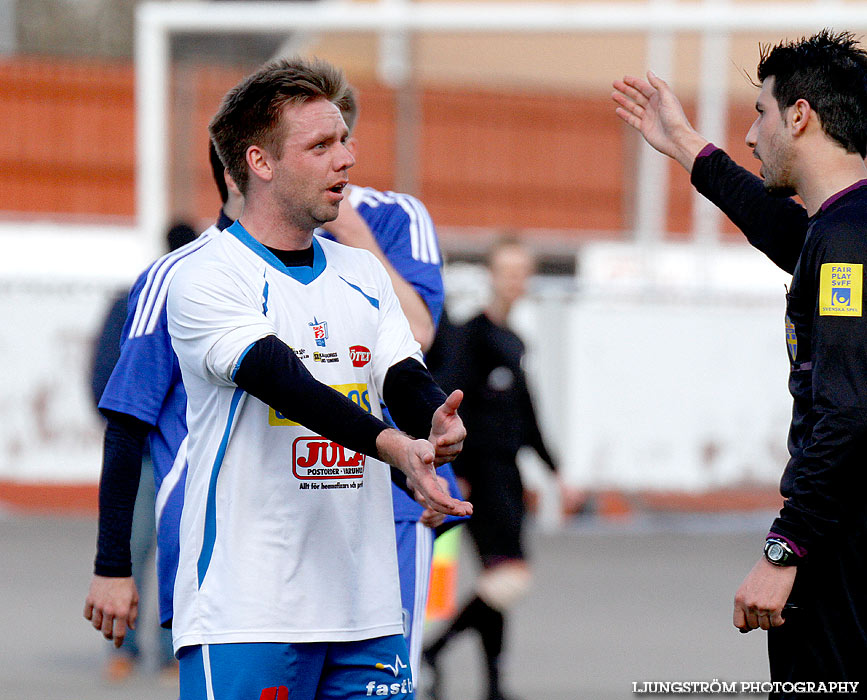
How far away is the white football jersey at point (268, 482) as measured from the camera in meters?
2.90

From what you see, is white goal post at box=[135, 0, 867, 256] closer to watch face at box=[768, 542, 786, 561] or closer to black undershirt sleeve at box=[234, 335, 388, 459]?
black undershirt sleeve at box=[234, 335, 388, 459]

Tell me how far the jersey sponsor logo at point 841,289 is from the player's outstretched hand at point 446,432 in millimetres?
883

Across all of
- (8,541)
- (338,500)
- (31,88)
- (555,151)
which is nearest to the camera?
(338,500)

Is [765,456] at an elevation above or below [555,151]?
below

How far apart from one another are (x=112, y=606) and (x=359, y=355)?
888 mm

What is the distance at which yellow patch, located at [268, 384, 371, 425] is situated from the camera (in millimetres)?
2943

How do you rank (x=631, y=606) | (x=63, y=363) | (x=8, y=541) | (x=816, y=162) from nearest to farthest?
(x=816, y=162) → (x=631, y=606) → (x=8, y=541) → (x=63, y=363)

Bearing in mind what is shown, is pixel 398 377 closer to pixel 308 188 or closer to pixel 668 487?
pixel 308 188

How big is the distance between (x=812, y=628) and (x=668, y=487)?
33.6ft

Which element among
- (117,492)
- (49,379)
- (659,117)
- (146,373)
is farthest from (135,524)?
(49,379)

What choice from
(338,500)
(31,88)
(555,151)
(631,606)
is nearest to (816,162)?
(338,500)

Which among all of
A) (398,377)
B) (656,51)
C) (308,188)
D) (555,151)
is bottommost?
(398,377)

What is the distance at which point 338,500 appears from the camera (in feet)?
9.75

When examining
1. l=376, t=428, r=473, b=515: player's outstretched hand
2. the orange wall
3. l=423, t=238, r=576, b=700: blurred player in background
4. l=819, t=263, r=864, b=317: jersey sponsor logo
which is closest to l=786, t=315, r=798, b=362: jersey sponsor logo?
l=819, t=263, r=864, b=317: jersey sponsor logo
